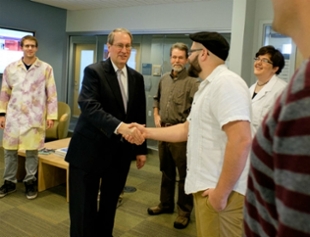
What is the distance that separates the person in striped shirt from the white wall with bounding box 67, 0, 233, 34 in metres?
4.65

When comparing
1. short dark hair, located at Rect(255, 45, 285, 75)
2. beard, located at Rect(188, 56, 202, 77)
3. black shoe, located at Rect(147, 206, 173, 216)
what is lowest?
black shoe, located at Rect(147, 206, 173, 216)

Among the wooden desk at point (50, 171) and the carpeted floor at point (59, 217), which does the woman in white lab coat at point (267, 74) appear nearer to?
the carpeted floor at point (59, 217)

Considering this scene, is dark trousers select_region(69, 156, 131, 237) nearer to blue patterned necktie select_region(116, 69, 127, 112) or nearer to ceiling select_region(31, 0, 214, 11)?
blue patterned necktie select_region(116, 69, 127, 112)

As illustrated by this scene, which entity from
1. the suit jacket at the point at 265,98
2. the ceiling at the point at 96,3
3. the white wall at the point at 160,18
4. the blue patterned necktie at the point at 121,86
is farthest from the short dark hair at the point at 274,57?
the ceiling at the point at 96,3

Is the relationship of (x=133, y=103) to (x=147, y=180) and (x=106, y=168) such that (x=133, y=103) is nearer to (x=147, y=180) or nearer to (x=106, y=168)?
(x=106, y=168)

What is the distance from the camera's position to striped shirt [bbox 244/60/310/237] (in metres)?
0.42

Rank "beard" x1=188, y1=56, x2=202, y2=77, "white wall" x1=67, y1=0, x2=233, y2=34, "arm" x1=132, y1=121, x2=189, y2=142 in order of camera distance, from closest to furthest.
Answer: "beard" x1=188, y1=56, x2=202, y2=77 → "arm" x1=132, y1=121, x2=189, y2=142 → "white wall" x1=67, y1=0, x2=233, y2=34

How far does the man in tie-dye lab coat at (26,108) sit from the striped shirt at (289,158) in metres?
3.28

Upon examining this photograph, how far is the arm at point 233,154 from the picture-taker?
54.9 inches

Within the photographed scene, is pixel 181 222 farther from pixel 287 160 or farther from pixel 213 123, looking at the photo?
pixel 287 160

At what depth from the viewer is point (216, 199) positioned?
4.84 feet

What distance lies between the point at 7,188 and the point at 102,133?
2.06 meters

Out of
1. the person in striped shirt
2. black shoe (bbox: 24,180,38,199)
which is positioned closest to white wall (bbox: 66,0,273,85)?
black shoe (bbox: 24,180,38,199)

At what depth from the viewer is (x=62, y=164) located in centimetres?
343
